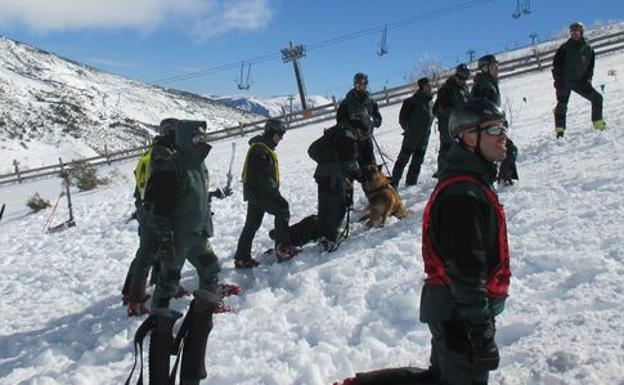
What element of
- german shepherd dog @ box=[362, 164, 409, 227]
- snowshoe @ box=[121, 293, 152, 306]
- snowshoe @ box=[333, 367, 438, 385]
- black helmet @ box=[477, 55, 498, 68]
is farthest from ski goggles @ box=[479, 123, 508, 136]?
black helmet @ box=[477, 55, 498, 68]

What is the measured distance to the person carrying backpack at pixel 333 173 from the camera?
7.66m

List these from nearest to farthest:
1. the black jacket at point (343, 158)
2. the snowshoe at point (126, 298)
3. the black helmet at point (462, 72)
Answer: the snowshoe at point (126, 298) → the black jacket at point (343, 158) → the black helmet at point (462, 72)

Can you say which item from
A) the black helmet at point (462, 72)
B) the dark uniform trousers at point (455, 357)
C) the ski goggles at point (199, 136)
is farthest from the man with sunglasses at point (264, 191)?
the dark uniform trousers at point (455, 357)

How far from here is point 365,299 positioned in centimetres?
617

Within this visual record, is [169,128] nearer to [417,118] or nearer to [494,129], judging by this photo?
[494,129]

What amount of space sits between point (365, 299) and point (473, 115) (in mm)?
3264

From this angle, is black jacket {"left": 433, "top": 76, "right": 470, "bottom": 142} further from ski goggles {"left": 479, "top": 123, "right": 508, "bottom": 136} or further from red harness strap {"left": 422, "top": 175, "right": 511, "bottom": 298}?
red harness strap {"left": 422, "top": 175, "right": 511, "bottom": 298}

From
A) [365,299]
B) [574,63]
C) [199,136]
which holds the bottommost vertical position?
[365,299]

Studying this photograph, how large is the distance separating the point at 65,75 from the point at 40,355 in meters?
145

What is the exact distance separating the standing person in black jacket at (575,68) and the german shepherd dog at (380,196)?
3873 millimetres

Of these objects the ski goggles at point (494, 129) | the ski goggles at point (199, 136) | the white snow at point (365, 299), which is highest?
the ski goggles at point (199, 136)

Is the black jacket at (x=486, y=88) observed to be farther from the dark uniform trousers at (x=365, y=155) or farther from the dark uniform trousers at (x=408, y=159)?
the dark uniform trousers at (x=408, y=159)

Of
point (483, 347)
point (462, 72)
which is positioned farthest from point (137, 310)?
point (462, 72)

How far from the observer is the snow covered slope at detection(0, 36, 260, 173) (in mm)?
92125
